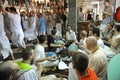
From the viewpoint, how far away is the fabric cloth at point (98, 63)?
3434 mm

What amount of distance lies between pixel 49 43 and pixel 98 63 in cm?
355

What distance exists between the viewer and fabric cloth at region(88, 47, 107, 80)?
3.43 meters

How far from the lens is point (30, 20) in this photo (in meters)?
9.84

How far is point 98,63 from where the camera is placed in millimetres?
3434

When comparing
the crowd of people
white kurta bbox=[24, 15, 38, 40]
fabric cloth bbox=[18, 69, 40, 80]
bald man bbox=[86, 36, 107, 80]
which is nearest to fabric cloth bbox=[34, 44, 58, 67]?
the crowd of people

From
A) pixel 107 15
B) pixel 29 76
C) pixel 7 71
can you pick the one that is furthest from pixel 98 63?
pixel 107 15

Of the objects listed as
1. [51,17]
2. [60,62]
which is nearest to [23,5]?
[51,17]

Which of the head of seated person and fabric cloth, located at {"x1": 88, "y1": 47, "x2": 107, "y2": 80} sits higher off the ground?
the head of seated person

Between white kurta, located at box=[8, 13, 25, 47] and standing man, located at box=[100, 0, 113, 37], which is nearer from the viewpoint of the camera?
white kurta, located at box=[8, 13, 25, 47]

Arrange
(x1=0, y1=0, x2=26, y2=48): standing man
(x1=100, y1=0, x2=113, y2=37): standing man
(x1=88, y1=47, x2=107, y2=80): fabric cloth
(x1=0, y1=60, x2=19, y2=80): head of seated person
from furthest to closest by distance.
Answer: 1. (x1=100, y1=0, x2=113, y2=37): standing man
2. (x1=0, y1=0, x2=26, y2=48): standing man
3. (x1=88, y1=47, x2=107, y2=80): fabric cloth
4. (x1=0, y1=60, x2=19, y2=80): head of seated person

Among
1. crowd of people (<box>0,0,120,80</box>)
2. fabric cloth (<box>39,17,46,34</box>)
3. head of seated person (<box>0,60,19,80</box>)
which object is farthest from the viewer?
fabric cloth (<box>39,17,46,34</box>)

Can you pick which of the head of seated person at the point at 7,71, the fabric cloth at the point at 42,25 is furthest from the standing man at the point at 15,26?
the head of seated person at the point at 7,71

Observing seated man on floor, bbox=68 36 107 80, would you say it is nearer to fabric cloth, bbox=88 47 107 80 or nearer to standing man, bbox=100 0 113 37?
fabric cloth, bbox=88 47 107 80

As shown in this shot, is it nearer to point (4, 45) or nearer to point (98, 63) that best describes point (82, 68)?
point (98, 63)
